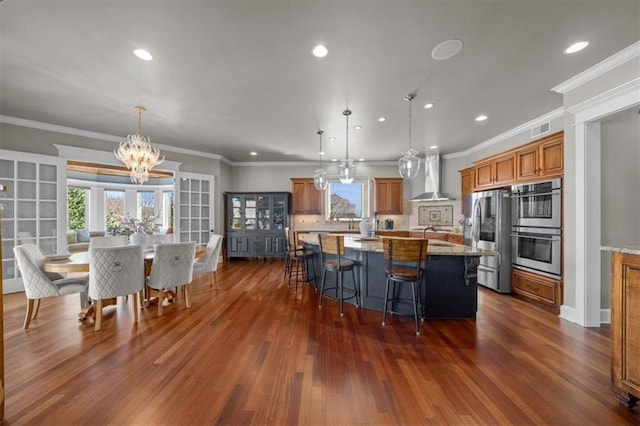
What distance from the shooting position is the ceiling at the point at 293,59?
1851mm

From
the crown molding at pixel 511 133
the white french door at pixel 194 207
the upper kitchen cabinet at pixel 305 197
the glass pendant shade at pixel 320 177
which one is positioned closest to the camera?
the crown molding at pixel 511 133

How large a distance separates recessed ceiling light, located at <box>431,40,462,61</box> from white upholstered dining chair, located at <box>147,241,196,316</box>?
334 centimetres

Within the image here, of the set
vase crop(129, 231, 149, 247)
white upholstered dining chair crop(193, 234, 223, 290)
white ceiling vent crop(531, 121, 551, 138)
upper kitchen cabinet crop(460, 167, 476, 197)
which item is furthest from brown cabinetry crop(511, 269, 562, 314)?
vase crop(129, 231, 149, 247)

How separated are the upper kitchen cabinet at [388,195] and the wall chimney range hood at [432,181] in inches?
21.5

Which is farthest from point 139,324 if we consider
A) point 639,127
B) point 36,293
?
point 639,127

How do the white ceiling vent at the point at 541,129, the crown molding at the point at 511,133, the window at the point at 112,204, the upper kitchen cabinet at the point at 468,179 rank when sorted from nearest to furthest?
1. the crown molding at the point at 511,133
2. the white ceiling vent at the point at 541,129
3. the upper kitchen cabinet at the point at 468,179
4. the window at the point at 112,204

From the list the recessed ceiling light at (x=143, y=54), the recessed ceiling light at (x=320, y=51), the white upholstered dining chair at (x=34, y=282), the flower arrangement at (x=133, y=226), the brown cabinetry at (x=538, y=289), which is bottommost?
the brown cabinetry at (x=538, y=289)

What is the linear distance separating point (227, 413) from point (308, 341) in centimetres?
98

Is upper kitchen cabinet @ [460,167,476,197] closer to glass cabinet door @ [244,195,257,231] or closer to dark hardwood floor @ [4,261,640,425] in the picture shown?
dark hardwood floor @ [4,261,640,425]

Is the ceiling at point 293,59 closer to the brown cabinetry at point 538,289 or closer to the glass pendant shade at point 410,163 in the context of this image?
the glass pendant shade at point 410,163

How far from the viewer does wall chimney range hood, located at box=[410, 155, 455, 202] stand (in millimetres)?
6184

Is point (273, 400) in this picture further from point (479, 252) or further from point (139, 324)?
point (479, 252)

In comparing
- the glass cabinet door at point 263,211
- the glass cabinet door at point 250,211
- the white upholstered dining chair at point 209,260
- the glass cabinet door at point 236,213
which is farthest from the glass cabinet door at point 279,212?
the white upholstered dining chair at point 209,260

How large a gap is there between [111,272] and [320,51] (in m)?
2.98
